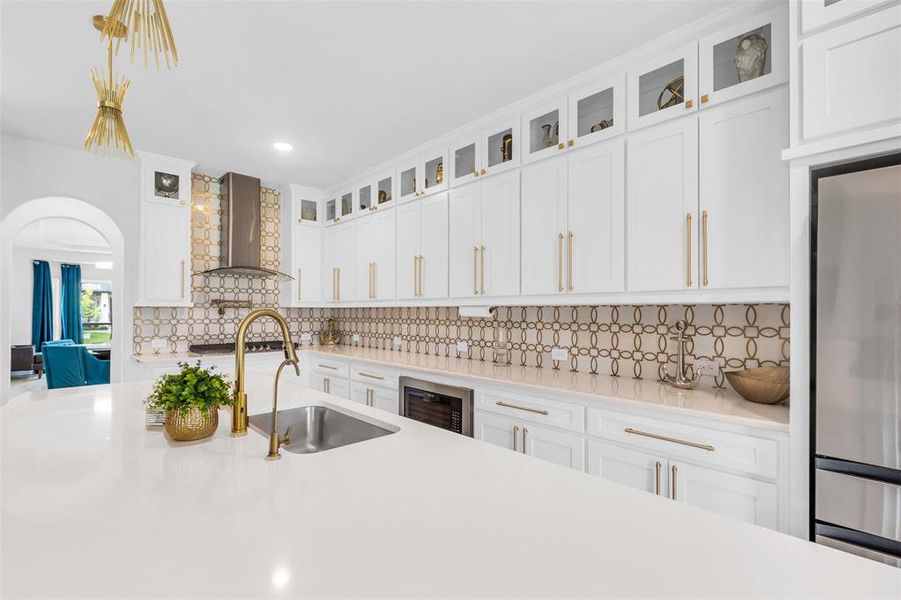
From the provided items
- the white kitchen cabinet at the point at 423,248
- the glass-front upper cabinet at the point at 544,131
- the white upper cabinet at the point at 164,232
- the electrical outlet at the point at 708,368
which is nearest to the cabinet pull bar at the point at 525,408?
the electrical outlet at the point at 708,368

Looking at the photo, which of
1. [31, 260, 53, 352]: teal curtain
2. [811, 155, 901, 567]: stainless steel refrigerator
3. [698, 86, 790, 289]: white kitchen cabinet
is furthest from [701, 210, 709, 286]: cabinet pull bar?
[31, 260, 53, 352]: teal curtain

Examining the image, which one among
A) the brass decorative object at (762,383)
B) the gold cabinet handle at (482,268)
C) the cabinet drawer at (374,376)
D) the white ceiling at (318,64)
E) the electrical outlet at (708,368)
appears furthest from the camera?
the cabinet drawer at (374,376)

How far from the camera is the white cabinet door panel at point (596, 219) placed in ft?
7.54

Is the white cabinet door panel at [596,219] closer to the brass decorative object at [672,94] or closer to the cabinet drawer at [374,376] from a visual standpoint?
the brass decorative object at [672,94]

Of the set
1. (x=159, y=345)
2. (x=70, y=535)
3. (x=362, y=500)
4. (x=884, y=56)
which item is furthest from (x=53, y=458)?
(x=159, y=345)

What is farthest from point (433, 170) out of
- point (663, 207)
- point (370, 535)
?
point (370, 535)

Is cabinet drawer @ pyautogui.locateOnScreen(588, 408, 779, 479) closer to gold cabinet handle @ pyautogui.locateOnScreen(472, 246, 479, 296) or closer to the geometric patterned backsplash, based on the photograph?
the geometric patterned backsplash

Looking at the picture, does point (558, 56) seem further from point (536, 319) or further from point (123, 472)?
point (123, 472)

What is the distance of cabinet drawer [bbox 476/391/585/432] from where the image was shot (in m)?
2.17

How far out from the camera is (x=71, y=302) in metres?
9.16

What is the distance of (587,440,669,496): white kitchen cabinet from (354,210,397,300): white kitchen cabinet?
2259mm

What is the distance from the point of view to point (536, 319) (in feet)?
10.2

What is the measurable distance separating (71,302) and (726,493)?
1176 centimetres

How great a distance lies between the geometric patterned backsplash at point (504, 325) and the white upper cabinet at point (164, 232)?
282 millimetres
